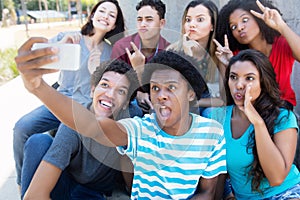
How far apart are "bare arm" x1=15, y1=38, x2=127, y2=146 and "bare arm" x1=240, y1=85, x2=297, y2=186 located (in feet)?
2.15

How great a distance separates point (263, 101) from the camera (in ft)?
6.58

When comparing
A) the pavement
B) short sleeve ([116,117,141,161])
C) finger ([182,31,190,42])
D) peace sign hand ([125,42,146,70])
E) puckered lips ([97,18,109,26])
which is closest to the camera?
short sleeve ([116,117,141,161])

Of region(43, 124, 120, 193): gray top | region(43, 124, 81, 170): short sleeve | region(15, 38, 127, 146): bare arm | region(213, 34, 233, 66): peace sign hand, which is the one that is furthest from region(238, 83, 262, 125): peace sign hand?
region(43, 124, 81, 170): short sleeve

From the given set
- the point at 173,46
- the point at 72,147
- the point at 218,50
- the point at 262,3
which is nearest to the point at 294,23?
the point at 262,3

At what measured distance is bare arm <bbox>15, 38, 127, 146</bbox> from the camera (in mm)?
1276

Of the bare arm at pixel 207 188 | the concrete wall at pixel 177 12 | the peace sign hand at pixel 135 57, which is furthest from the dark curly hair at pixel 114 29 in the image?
the bare arm at pixel 207 188

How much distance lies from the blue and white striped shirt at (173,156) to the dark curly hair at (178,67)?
198 millimetres

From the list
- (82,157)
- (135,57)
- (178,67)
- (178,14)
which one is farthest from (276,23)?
(178,14)

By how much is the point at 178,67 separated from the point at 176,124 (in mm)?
297

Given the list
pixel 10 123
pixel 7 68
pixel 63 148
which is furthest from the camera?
pixel 7 68

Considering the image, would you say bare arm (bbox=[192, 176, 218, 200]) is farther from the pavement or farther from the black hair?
the black hair

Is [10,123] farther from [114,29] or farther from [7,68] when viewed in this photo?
[7,68]

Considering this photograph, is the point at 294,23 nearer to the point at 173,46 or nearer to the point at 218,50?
the point at 218,50

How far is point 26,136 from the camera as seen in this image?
266 centimetres
